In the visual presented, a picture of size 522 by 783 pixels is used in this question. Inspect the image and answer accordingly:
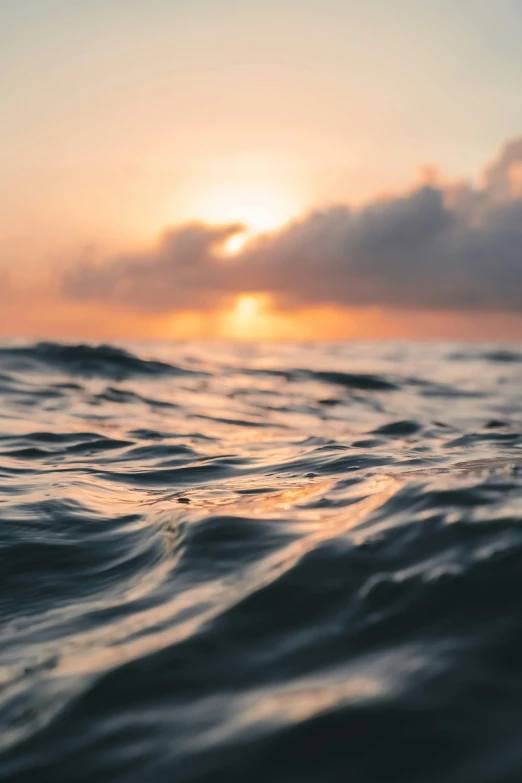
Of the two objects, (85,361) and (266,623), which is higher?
(85,361)

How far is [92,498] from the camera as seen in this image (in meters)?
5.39

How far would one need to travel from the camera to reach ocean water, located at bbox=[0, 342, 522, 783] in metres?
1.94

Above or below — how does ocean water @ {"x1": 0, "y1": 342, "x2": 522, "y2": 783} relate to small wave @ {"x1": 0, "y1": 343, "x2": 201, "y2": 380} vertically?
below

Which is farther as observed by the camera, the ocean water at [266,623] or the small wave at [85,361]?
the small wave at [85,361]

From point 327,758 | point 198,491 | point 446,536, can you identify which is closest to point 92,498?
point 198,491

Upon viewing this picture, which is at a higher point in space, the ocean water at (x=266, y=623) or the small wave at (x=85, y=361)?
the small wave at (x=85, y=361)

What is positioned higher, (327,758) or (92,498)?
(92,498)

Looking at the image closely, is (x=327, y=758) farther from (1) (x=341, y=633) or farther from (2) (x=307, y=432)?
(2) (x=307, y=432)

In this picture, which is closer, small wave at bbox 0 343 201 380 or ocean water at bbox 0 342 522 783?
ocean water at bbox 0 342 522 783

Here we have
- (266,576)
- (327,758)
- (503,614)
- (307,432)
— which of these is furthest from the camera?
(307,432)

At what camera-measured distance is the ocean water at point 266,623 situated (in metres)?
1.94

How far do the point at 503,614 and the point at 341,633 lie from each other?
58 centimetres

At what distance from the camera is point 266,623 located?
2715 millimetres

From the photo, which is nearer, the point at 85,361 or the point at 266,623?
the point at 266,623
